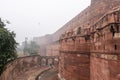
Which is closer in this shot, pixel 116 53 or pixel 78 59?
pixel 116 53

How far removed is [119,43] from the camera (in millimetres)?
5555

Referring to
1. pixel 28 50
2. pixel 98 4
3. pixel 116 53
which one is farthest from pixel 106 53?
pixel 28 50

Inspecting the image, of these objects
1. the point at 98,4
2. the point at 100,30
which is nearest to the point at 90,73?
the point at 100,30

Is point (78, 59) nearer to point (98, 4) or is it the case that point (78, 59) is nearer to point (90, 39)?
point (90, 39)

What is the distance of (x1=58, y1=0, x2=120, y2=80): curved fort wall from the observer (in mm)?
5812

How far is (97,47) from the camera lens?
25.7 feet

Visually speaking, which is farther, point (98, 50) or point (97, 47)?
point (97, 47)

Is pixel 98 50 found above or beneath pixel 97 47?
beneath

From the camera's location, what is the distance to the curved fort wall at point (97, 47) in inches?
229

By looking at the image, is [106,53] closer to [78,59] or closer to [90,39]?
[90,39]

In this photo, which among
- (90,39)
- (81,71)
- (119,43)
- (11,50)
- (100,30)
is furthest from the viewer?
(11,50)

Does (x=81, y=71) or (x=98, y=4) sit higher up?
(x=98, y=4)

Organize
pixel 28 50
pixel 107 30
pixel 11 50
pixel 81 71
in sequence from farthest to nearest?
pixel 28 50 < pixel 11 50 < pixel 81 71 < pixel 107 30

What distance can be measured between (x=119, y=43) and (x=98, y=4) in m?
9.75
